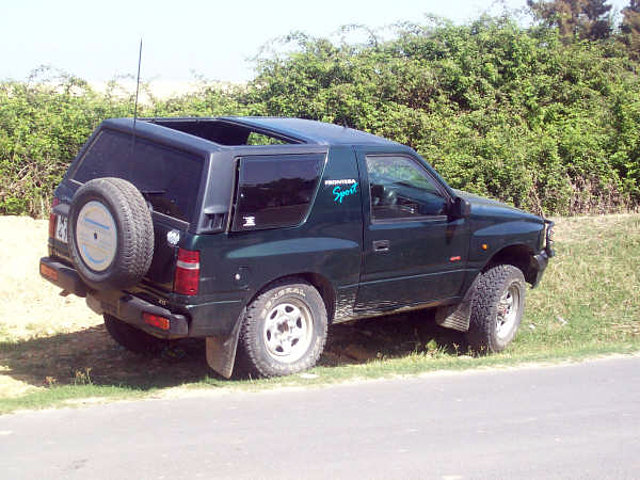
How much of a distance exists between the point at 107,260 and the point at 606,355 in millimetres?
4703

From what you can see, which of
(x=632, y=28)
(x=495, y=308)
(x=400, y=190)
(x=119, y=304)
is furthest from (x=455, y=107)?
(x=632, y=28)

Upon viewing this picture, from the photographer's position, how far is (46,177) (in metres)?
11.9

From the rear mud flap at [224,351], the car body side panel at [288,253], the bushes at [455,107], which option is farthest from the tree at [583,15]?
the rear mud flap at [224,351]

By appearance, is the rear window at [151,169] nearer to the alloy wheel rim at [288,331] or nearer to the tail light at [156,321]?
the tail light at [156,321]

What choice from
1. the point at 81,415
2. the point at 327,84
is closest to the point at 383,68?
the point at 327,84

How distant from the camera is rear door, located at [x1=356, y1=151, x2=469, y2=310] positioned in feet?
22.8

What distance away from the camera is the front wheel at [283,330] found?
630 centimetres

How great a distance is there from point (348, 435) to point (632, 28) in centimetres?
3054

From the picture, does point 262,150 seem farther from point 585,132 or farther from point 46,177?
point 585,132

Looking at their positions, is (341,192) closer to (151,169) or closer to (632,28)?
(151,169)

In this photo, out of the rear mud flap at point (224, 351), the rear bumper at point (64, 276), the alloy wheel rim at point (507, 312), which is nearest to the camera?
the rear mud flap at point (224, 351)

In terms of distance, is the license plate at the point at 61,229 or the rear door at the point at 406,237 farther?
the rear door at the point at 406,237

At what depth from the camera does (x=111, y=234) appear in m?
5.91

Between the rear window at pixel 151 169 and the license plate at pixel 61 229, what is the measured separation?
1.24 feet
